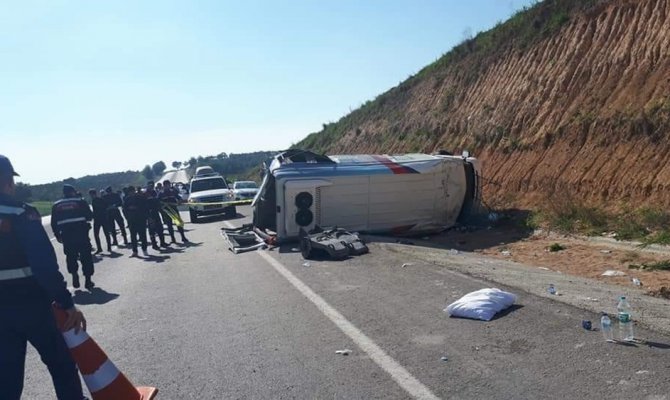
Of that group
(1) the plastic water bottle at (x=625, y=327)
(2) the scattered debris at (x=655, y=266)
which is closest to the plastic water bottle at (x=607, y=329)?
(1) the plastic water bottle at (x=625, y=327)

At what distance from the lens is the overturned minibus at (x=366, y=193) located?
1528 cm

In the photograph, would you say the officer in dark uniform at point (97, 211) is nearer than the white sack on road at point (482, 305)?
No

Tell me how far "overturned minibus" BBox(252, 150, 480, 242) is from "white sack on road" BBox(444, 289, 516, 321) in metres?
8.22

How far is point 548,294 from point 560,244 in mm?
7195

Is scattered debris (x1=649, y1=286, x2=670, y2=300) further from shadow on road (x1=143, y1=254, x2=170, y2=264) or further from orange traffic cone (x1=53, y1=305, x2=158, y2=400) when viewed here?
shadow on road (x1=143, y1=254, x2=170, y2=264)

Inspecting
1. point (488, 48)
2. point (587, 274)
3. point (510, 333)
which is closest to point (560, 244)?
point (587, 274)

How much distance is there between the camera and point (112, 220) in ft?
62.5

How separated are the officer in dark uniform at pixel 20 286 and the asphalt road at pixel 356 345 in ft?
4.48

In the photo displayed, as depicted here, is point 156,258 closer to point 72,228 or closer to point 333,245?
point 72,228

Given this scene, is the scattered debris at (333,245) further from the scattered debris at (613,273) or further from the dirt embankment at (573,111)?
the dirt embankment at (573,111)

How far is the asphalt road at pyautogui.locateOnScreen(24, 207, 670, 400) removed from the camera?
5059mm

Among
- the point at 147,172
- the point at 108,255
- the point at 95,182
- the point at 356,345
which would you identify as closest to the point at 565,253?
the point at 356,345

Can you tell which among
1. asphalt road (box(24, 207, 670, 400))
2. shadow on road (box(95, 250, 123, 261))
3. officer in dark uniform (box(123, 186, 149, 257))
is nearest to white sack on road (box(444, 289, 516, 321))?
asphalt road (box(24, 207, 670, 400))

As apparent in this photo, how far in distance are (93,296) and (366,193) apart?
7613 millimetres
